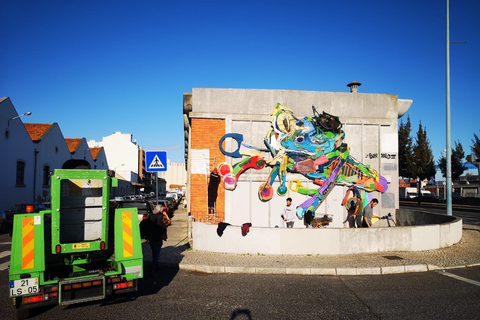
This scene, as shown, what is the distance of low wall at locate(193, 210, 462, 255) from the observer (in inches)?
367

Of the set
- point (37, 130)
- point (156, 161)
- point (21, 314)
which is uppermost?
point (37, 130)

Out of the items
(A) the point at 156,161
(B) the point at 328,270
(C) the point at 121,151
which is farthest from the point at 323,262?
(C) the point at 121,151

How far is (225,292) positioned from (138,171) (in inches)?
3519

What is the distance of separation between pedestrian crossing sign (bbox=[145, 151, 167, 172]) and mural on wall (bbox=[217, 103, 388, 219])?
10.7 feet

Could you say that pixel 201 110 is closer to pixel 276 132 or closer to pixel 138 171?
pixel 276 132

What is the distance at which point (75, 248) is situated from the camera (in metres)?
5.38

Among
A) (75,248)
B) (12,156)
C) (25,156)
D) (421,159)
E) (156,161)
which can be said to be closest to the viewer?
(75,248)

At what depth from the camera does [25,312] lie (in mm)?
5102

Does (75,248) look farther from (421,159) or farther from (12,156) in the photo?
(421,159)

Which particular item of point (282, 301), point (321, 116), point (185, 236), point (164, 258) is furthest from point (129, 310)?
point (321, 116)

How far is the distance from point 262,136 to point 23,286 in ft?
34.1

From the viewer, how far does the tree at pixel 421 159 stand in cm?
4028

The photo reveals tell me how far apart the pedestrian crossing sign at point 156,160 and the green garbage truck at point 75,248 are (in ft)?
15.1

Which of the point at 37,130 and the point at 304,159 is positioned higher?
the point at 37,130
